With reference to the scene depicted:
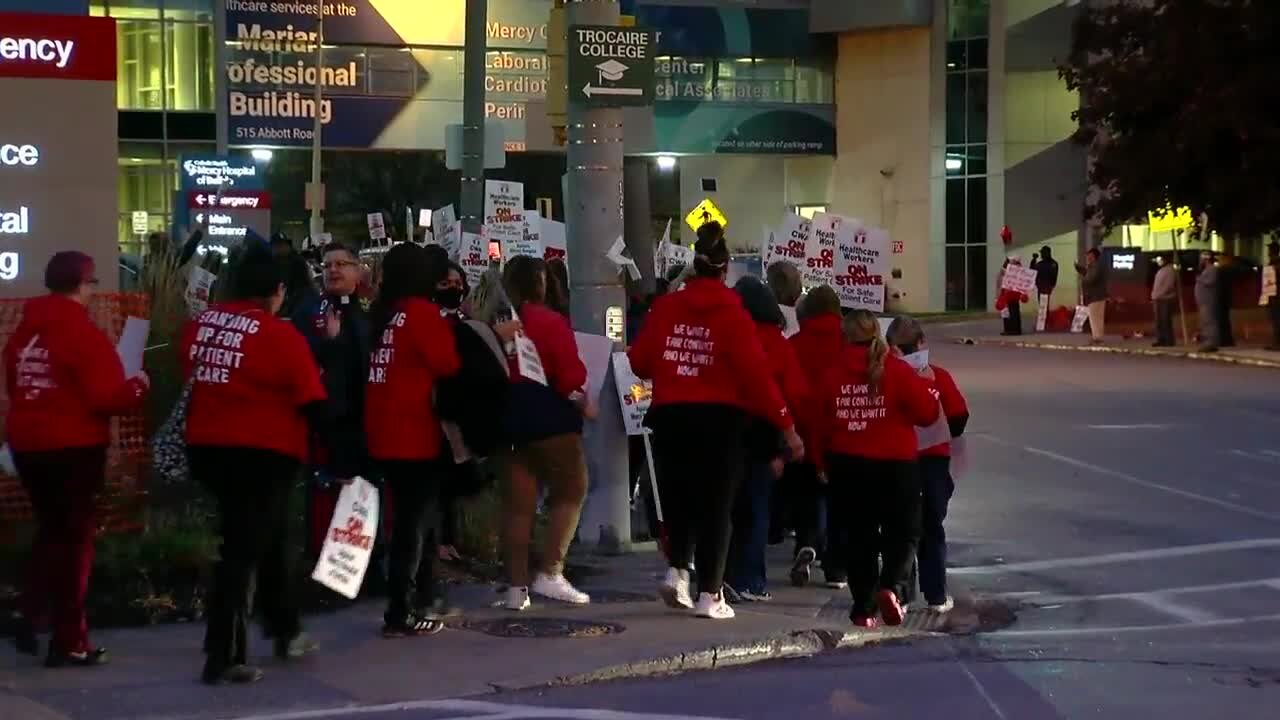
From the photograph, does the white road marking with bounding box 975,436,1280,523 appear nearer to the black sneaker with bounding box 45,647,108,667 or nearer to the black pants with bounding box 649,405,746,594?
the black pants with bounding box 649,405,746,594

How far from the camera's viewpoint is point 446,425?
372 inches

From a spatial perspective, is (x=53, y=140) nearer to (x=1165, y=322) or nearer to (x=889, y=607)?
(x=889, y=607)

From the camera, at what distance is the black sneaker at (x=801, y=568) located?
11.8 meters

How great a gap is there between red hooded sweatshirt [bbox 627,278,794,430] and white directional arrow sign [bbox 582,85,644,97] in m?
2.62

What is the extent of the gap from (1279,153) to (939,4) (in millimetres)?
25107

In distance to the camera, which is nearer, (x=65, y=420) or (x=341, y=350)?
(x=65, y=420)

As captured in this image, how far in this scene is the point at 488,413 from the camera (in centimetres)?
945

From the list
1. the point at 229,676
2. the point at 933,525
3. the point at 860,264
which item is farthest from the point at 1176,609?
the point at 229,676

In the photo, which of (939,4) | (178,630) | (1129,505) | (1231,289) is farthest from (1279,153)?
(178,630)

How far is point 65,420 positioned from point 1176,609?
6373 millimetres

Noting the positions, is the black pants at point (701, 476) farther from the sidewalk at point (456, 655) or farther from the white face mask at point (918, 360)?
the white face mask at point (918, 360)

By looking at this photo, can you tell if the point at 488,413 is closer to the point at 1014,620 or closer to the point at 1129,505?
the point at 1014,620

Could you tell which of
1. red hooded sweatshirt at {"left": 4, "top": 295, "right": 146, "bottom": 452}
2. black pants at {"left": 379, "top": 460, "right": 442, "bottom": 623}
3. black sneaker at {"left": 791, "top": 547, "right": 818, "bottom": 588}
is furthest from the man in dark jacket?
black sneaker at {"left": 791, "top": 547, "right": 818, "bottom": 588}

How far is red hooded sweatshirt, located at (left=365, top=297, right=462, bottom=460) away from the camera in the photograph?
931 cm
